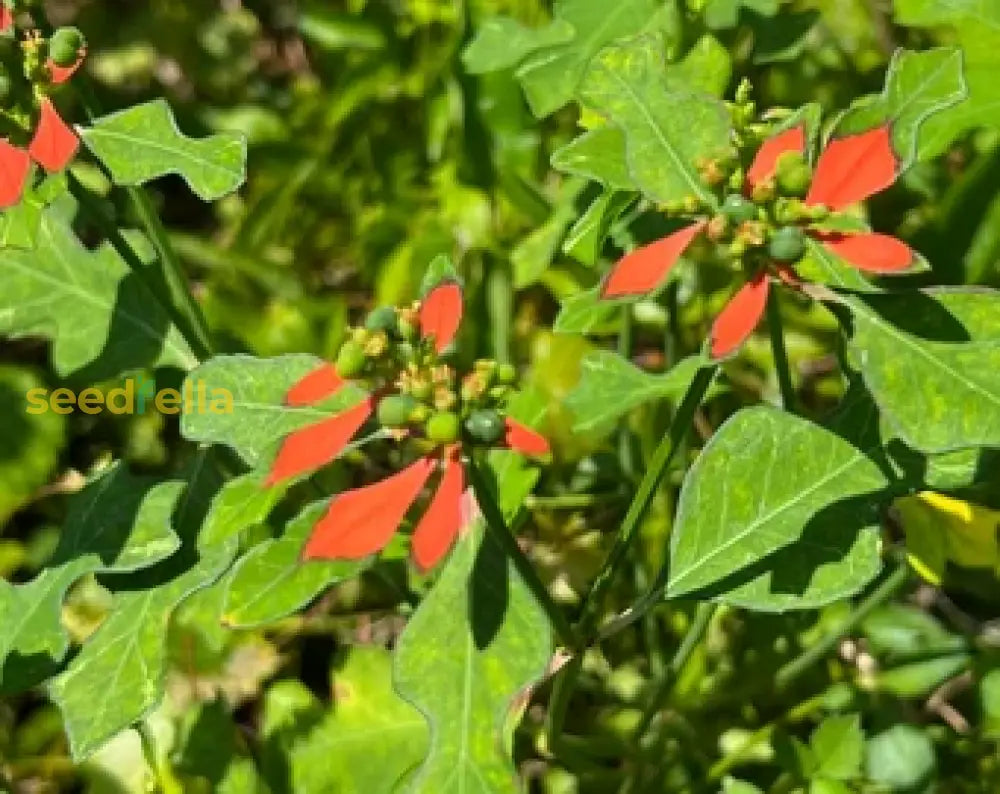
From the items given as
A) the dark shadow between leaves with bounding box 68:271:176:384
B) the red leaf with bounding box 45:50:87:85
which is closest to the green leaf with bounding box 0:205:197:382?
the dark shadow between leaves with bounding box 68:271:176:384

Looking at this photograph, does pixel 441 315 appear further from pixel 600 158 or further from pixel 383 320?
pixel 600 158

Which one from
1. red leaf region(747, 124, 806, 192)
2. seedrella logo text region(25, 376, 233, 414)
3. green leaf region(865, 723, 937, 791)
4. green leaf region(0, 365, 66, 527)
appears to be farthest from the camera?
green leaf region(0, 365, 66, 527)

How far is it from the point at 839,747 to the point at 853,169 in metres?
0.89

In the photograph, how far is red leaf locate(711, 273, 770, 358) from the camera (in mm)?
963

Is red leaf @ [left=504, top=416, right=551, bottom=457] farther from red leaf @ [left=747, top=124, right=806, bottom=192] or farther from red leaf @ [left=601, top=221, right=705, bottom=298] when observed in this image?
red leaf @ [left=747, top=124, right=806, bottom=192]

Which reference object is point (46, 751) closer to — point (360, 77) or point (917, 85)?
point (360, 77)

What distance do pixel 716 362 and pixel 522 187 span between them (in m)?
1.29

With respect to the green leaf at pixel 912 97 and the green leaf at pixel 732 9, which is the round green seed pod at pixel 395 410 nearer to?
the green leaf at pixel 912 97

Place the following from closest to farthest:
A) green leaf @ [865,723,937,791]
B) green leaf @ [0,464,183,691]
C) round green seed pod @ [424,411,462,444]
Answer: round green seed pod @ [424,411,462,444] < green leaf @ [0,464,183,691] < green leaf @ [865,723,937,791]

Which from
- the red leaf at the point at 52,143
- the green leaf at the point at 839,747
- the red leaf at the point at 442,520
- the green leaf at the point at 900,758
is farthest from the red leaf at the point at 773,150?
the green leaf at the point at 900,758

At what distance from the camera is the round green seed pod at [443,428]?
0.94 metres

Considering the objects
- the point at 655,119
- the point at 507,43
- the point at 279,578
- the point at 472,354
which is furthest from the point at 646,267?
the point at 472,354

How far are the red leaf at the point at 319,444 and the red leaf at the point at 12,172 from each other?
0.35 m

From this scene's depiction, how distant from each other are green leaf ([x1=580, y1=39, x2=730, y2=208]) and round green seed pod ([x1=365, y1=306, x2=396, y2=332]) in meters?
0.23
